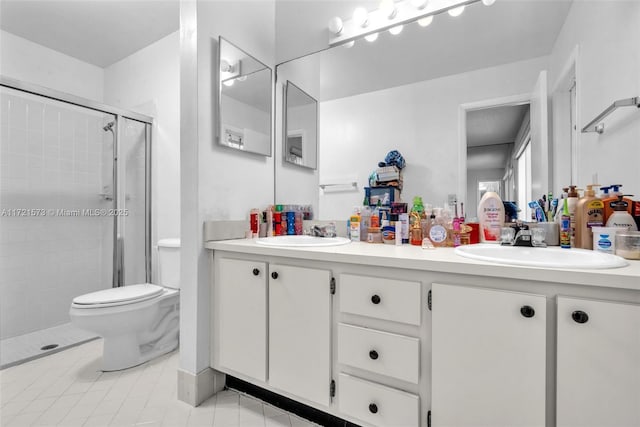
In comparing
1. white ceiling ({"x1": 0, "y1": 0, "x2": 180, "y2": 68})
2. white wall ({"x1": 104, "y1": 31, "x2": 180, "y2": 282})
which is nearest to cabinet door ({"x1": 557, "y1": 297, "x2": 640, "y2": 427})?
white wall ({"x1": 104, "y1": 31, "x2": 180, "y2": 282})

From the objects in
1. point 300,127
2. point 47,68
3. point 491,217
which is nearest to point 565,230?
point 491,217

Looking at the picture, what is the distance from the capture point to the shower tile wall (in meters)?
2.27

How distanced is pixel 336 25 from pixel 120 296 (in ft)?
6.69

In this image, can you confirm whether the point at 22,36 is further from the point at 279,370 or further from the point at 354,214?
the point at 279,370

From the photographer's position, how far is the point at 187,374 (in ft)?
4.87

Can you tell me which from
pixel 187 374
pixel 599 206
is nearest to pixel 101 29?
pixel 187 374

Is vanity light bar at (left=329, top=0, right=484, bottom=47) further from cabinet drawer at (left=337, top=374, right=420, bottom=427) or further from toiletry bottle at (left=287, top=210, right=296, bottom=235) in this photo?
cabinet drawer at (left=337, top=374, right=420, bottom=427)

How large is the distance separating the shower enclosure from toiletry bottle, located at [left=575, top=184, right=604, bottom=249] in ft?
9.21

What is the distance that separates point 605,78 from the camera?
108cm

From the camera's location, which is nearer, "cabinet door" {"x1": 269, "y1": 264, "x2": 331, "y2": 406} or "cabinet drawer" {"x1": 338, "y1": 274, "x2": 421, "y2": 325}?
"cabinet drawer" {"x1": 338, "y1": 274, "x2": 421, "y2": 325}

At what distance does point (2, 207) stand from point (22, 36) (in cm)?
142

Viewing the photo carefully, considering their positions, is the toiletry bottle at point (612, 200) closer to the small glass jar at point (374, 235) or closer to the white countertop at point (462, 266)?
the white countertop at point (462, 266)

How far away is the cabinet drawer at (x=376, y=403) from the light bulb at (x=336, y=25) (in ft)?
5.88

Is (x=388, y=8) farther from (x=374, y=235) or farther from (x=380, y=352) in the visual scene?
(x=380, y=352)
